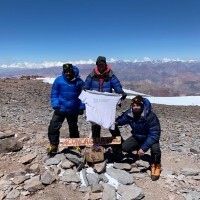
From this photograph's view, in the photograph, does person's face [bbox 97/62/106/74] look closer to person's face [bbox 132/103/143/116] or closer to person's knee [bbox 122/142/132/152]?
person's face [bbox 132/103/143/116]

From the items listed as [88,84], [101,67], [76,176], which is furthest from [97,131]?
[101,67]

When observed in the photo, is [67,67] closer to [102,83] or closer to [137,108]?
[102,83]

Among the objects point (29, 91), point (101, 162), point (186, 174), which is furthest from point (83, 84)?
point (29, 91)

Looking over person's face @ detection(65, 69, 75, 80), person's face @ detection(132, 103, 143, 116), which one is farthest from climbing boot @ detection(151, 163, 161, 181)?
person's face @ detection(65, 69, 75, 80)

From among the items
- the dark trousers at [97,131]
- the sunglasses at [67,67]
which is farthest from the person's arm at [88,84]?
the dark trousers at [97,131]

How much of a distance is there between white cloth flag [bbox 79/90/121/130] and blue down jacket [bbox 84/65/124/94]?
0.18m

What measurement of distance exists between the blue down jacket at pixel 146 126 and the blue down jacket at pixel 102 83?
35.5 inches

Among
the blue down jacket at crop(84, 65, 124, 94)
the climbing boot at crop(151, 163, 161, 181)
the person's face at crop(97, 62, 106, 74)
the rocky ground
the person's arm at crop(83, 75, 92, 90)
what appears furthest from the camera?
the person's arm at crop(83, 75, 92, 90)

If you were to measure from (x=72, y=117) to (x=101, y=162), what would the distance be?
1.75 meters

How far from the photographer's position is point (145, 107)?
27.0 feet

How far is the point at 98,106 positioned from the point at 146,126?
158cm

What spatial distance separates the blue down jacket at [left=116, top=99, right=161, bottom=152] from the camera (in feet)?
27.1

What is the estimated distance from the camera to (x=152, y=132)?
8.41m

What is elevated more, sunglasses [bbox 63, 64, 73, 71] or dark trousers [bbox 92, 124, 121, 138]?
sunglasses [bbox 63, 64, 73, 71]
